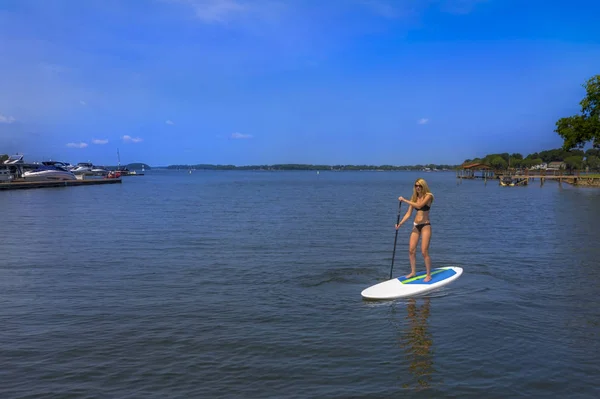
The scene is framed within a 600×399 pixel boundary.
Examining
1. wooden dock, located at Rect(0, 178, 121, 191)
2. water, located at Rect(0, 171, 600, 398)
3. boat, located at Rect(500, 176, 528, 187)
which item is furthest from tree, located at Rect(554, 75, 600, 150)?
wooden dock, located at Rect(0, 178, 121, 191)

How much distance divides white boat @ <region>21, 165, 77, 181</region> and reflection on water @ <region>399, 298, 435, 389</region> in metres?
84.4

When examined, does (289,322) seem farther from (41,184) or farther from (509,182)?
(509,182)

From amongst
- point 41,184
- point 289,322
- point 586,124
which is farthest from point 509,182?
point 289,322

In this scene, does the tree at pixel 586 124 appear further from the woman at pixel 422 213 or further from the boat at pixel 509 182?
the woman at pixel 422 213

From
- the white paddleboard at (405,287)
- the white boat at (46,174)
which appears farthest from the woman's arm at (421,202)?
the white boat at (46,174)

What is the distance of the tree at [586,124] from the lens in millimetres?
68812

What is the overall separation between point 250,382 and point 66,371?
9.38 ft

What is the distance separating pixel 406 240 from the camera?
2136cm

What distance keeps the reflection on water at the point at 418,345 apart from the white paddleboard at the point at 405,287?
1.42 feet

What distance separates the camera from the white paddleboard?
1108cm

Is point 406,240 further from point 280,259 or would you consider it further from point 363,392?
point 363,392

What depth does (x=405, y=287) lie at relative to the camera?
11312 millimetres

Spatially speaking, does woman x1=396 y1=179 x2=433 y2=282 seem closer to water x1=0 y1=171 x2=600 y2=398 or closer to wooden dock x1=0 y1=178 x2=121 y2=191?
water x1=0 y1=171 x2=600 y2=398

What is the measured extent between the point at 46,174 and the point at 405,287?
83950 mm
